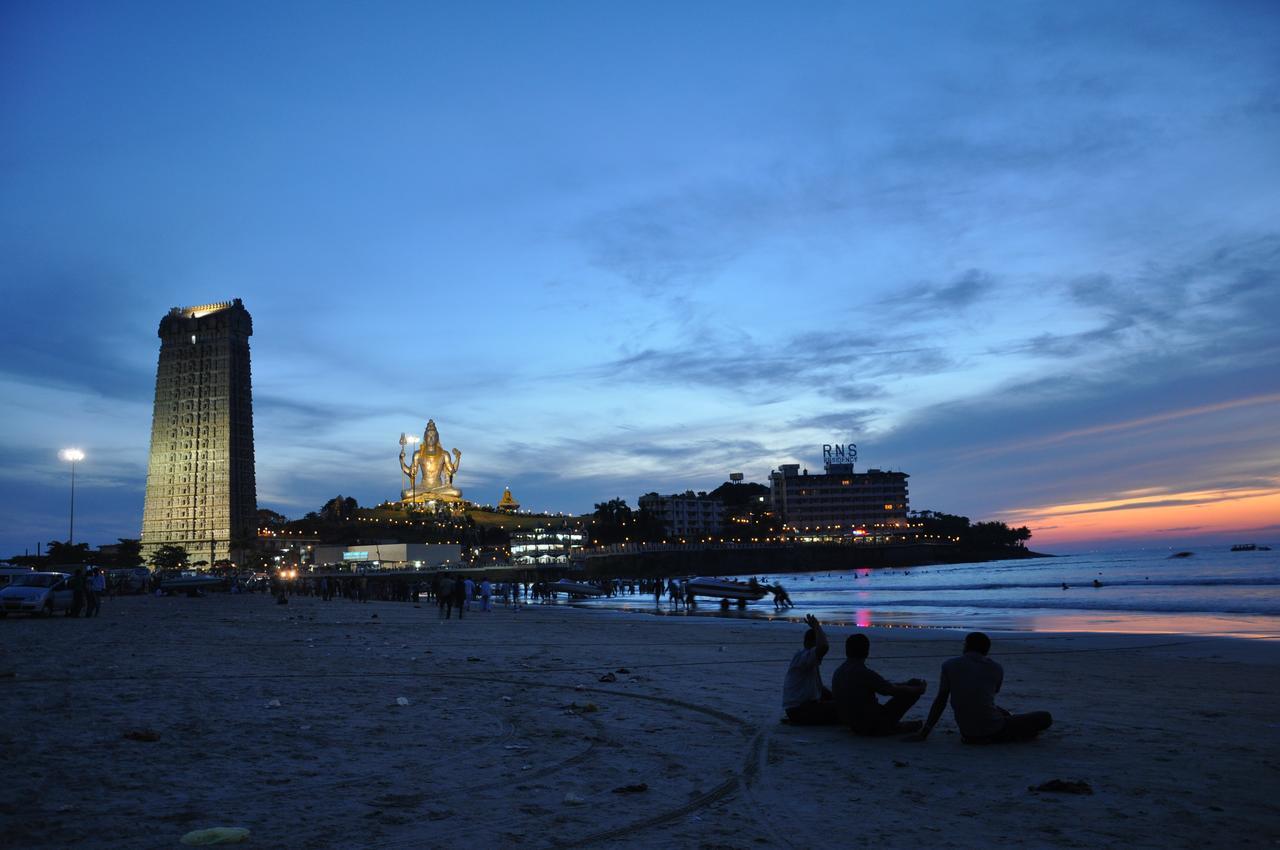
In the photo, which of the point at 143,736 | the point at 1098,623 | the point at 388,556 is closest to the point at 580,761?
the point at 143,736

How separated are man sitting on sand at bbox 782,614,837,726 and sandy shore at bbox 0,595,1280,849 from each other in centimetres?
20

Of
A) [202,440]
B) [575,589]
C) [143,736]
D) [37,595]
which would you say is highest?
[202,440]

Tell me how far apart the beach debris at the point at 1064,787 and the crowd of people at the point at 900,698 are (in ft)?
5.09

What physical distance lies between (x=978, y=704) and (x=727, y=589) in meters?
53.2

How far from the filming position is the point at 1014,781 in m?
→ 7.26

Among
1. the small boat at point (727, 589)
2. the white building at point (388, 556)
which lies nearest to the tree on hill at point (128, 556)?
the white building at point (388, 556)

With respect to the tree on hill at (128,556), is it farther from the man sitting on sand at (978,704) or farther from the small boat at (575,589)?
the man sitting on sand at (978,704)

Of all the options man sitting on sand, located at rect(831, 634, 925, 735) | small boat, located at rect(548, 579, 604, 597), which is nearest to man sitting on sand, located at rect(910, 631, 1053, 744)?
man sitting on sand, located at rect(831, 634, 925, 735)

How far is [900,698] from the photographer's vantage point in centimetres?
920

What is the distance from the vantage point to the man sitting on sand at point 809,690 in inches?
384

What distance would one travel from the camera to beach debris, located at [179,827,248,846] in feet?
17.8

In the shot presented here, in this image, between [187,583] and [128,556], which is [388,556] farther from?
[187,583]

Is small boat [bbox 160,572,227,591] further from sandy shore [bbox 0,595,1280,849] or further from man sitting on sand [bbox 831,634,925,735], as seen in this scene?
man sitting on sand [bbox 831,634,925,735]

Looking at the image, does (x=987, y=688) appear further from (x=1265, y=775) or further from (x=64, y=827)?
(x=64, y=827)
